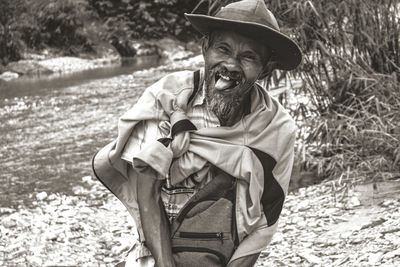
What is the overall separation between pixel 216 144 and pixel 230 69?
0.83 feet

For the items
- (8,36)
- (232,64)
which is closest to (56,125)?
(232,64)

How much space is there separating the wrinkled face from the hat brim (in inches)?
1.2

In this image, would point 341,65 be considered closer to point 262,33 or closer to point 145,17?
point 262,33

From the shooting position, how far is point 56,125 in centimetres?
1012

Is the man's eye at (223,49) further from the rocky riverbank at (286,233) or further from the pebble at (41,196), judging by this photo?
the pebble at (41,196)

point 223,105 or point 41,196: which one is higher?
point 223,105

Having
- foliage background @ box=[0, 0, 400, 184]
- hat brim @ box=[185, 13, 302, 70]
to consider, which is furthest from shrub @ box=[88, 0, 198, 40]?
hat brim @ box=[185, 13, 302, 70]

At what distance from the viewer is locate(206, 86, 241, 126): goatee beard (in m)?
2.36

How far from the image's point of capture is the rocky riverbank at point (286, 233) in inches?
164

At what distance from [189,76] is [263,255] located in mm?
2344

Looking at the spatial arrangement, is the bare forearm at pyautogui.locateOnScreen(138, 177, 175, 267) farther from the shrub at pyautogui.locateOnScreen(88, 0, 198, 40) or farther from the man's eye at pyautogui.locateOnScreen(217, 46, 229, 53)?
the shrub at pyautogui.locateOnScreen(88, 0, 198, 40)

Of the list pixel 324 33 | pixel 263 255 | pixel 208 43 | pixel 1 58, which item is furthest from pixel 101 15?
pixel 208 43

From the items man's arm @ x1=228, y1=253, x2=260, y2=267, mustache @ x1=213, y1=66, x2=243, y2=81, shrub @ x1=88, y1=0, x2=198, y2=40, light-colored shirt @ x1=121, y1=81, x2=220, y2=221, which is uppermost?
mustache @ x1=213, y1=66, x2=243, y2=81

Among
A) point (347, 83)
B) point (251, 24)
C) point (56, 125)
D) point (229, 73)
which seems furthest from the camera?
point (56, 125)
